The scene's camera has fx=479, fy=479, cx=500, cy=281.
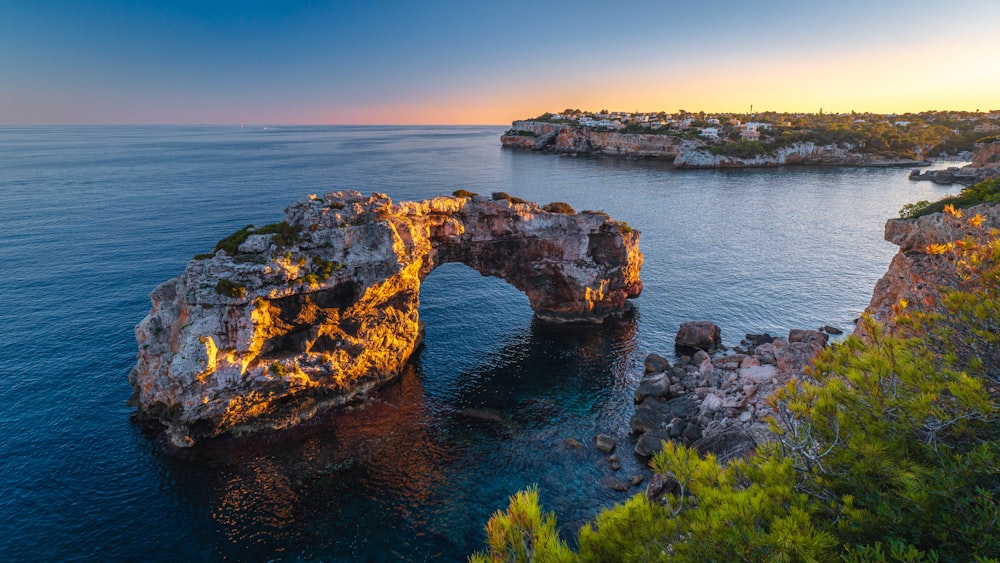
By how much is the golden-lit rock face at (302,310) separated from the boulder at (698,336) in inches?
757

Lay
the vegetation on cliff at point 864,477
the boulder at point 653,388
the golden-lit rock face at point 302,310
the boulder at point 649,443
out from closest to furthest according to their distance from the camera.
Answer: the vegetation on cliff at point 864,477 < the golden-lit rock face at point 302,310 < the boulder at point 649,443 < the boulder at point 653,388

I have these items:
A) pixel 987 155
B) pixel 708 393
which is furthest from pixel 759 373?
pixel 987 155

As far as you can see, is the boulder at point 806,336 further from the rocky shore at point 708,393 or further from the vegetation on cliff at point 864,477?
the vegetation on cliff at point 864,477

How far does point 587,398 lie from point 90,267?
237 ft

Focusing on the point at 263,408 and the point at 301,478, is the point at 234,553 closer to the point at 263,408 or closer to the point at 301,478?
the point at 301,478

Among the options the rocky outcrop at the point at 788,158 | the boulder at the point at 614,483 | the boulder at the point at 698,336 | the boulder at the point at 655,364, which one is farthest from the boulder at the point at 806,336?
the rocky outcrop at the point at 788,158

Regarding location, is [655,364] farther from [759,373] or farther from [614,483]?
[614,483]

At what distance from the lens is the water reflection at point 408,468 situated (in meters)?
30.6

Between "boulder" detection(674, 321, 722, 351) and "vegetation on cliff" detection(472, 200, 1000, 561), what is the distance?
40.4m

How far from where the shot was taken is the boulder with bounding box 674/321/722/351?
53.7 metres

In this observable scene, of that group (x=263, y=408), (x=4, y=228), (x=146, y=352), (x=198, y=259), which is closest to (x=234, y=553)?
(x=263, y=408)

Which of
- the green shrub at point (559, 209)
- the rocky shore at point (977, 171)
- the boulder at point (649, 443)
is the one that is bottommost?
the boulder at point (649, 443)

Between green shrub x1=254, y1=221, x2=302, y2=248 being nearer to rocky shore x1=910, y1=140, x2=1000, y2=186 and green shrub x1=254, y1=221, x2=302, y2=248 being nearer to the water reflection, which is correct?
the water reflection

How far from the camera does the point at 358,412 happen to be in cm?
4303
